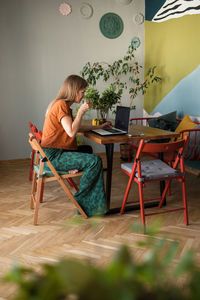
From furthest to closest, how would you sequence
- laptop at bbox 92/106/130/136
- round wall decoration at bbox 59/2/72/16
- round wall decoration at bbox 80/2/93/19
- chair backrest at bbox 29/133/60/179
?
round wall decoration at bbox 80/2/93/19 < round wall decoration at bbox 59/2/72/16 < laptop at bbox 92/106/130/136 < chair backrest at bbox 29/133/60/179

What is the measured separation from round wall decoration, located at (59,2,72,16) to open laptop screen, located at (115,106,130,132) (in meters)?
2.76

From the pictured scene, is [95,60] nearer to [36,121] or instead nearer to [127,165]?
[36,121]

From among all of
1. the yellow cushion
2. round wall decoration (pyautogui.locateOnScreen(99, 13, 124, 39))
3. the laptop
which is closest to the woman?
the laptop

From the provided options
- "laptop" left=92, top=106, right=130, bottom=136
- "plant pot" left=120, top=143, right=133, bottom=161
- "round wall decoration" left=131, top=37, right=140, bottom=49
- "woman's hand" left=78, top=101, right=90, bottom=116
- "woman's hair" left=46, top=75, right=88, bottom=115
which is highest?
"round wall decoration" left=131, top=37, right=140, bottom=49

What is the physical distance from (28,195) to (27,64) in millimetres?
2571

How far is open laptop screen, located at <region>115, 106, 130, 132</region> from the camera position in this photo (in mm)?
3180

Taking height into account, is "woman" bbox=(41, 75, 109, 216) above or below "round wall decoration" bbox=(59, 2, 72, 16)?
below

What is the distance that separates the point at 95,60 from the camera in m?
5.57

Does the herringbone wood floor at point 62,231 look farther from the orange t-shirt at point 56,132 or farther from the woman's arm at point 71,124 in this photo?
the woman's arm at point 71,124

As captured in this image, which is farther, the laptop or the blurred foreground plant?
the laptop

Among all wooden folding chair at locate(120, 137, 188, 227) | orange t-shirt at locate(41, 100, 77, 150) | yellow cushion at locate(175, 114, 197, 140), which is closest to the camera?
wooden folding chair at locate(120, 137, 188, 227)

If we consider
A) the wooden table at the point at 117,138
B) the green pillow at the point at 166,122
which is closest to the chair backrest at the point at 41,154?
the wooden table at the point at 117,138

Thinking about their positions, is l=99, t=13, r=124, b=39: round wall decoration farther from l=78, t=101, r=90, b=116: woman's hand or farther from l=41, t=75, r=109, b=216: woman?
l=78, t=101, r=90, b=116: woman's hand

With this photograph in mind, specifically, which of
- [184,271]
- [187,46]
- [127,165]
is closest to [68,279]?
[184,271]
